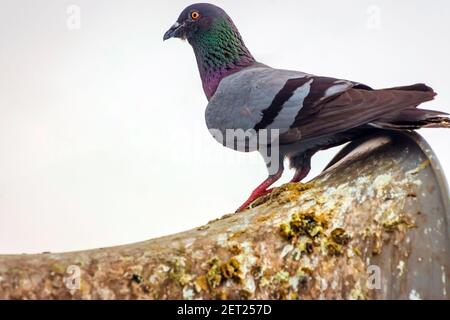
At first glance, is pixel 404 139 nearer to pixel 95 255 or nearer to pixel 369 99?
pixel 369 99

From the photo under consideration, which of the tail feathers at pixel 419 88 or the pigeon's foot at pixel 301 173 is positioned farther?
the pigeon's foot at pixel 301 173

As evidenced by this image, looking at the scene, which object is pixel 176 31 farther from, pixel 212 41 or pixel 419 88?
pixel 419 88

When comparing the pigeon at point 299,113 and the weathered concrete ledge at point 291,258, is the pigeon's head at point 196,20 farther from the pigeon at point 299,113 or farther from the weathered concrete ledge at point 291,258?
the weathered concrete ledge at point 291,258

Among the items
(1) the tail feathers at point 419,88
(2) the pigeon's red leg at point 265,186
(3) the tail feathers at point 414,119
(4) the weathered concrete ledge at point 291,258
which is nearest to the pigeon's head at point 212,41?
(2) the pigeon's red leg at point 265,186

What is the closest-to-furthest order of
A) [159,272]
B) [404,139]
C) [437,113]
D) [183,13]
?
[159,272]
[404,139]
[437,113]
[183,13]

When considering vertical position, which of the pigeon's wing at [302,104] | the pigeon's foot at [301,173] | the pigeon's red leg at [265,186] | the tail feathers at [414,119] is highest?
the pigeon's wing at [302,104]

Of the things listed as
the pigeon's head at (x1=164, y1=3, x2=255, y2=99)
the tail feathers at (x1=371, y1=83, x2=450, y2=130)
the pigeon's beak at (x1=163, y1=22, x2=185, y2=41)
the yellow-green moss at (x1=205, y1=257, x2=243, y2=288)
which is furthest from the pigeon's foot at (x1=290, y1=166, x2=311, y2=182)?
the yellow-green moss at (x1=205, y1=257, x2=243, y2=288)

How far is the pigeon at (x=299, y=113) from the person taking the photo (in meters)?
6.03

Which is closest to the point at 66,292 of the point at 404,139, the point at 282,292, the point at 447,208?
the point at 282,292

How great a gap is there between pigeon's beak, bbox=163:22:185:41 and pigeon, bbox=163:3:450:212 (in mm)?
1399

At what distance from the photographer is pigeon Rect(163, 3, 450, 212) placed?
6031mm

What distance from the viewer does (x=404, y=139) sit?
213 inches
